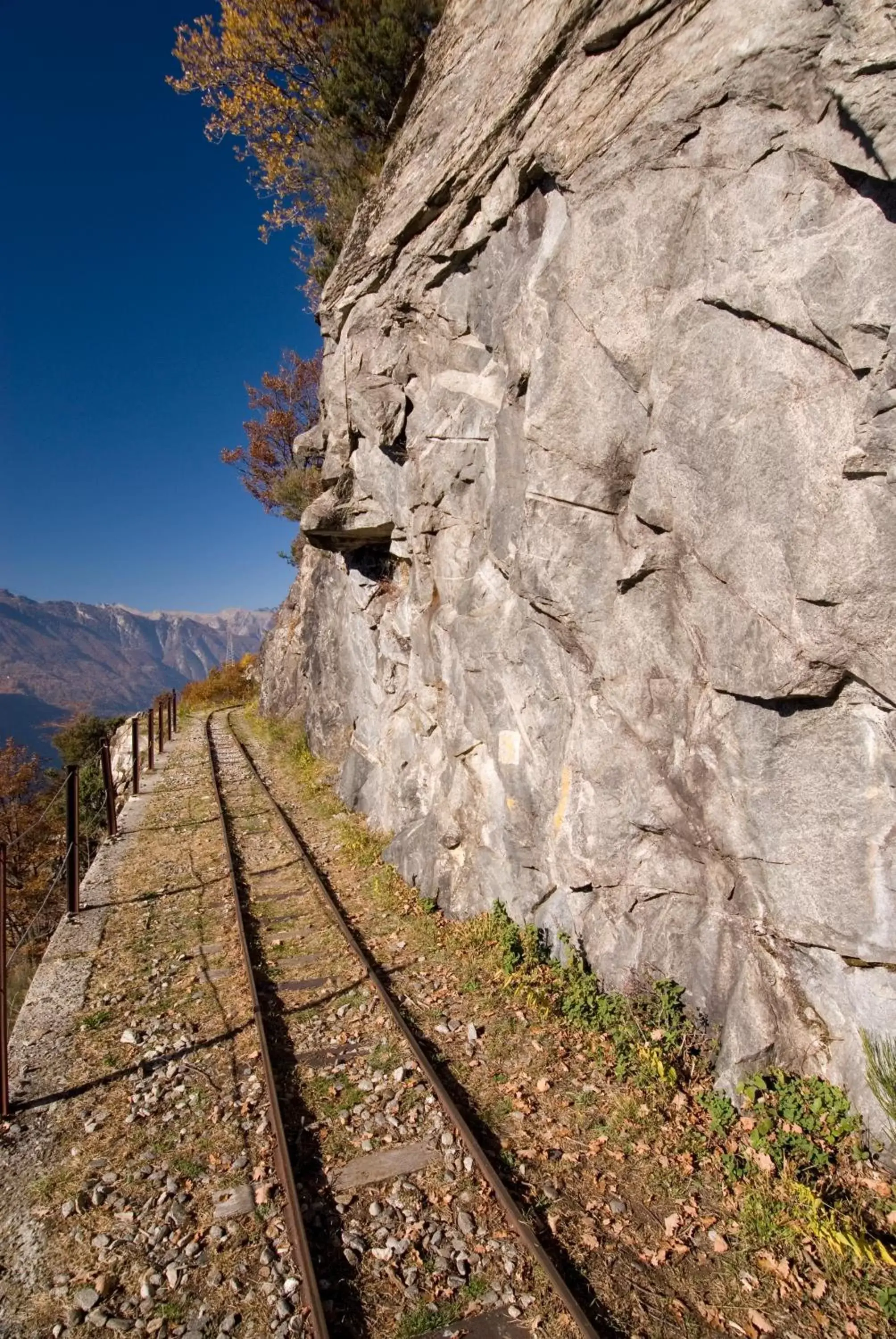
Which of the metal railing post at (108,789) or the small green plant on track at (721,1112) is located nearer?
the small green plant on track at (721,1112)

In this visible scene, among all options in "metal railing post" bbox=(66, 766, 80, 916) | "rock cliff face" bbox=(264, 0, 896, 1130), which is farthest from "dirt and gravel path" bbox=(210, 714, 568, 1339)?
"metal railing post" bbox=(66, 766, 80, 916)

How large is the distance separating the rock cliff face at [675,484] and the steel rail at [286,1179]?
11.0 feet

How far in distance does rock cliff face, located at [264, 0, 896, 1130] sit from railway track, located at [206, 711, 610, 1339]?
2.34 meters

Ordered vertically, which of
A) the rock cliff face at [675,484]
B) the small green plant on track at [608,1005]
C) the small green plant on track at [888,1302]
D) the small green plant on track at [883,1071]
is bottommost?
the small green plant on track at [888,1302]

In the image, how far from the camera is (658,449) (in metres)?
6.67

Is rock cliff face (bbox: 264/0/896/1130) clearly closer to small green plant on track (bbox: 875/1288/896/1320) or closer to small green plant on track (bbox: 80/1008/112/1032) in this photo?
small green plant on track (bbox: 875/1288/896/1320)

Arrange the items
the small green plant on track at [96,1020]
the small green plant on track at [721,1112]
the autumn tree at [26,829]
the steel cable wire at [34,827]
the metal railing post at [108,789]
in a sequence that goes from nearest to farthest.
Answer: the small green plant on track at [721,1112], the small green plant on track at [96,1020], the steel cable wire at [34,827], the metal railing post at [108,789], the autumn tree at [26,829]

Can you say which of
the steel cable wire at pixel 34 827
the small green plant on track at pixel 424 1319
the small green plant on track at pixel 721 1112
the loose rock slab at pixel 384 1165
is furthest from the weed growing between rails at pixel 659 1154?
the steel cable wire at pixel 34 827

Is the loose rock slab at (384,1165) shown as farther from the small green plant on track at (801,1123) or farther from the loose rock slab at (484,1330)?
the small green plant on track at (801,1123)

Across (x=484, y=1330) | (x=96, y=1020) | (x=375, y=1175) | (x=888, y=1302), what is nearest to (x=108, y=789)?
(x=96, y=1020)

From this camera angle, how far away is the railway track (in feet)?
15.7

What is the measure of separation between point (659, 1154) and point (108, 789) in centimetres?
1330

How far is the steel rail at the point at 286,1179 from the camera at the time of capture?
15.3 ft

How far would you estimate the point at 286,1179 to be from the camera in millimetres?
5688
